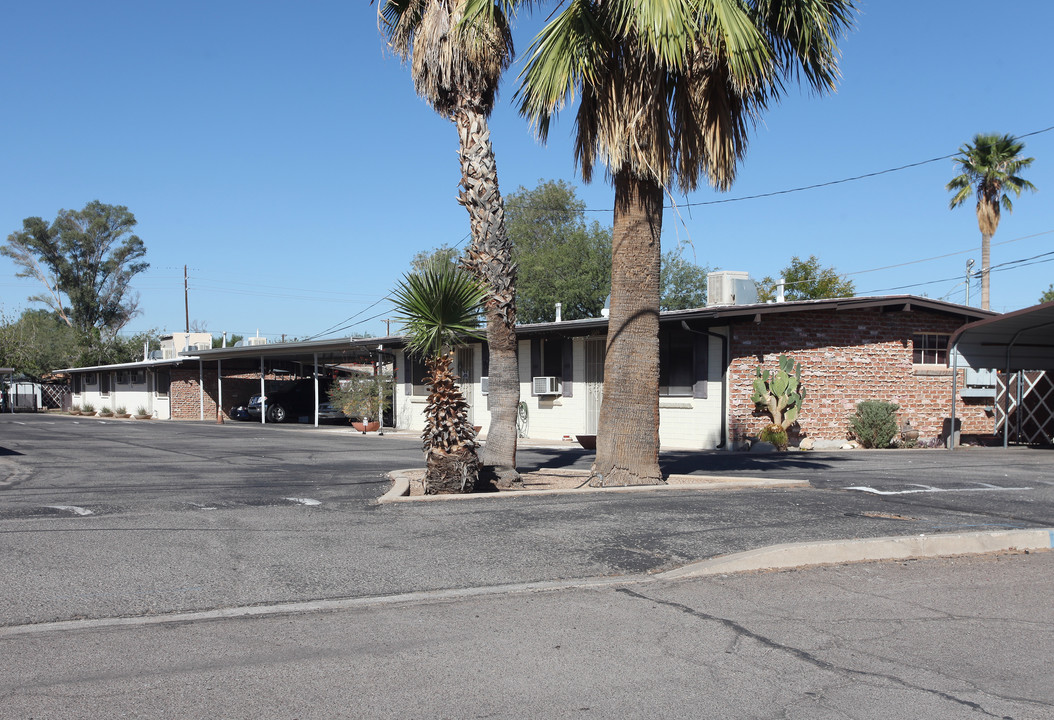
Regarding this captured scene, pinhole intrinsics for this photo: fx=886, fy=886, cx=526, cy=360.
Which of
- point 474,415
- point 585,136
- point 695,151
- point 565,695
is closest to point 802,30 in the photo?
point 695,151

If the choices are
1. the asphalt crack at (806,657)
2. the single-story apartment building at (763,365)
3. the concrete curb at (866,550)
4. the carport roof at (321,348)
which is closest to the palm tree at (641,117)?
the concrete curb at (866,550)

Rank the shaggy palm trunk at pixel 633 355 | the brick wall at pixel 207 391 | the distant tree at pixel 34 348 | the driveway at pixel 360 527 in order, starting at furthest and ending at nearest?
1. the distant tree at pixel 34 348
2. the brick wall at pixel 207 391
3. the shaggy palm trunk at pixel 633 355
4. the driveway at pixel 360 527

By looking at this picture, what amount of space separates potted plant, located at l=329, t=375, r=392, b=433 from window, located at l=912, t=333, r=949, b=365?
1607 centimetres

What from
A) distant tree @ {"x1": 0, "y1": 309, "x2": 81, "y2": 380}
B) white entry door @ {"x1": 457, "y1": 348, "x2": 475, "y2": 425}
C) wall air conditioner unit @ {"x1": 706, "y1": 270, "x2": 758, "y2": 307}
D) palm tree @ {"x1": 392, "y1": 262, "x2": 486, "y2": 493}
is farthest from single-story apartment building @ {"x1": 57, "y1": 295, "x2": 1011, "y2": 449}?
distant tree @ {"x1": 0, "y1": 309, "x2": 81, "y2": 380}

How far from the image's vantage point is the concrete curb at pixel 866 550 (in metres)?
7.49

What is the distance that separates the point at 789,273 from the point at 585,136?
3972 cm

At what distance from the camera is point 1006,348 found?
867 inches

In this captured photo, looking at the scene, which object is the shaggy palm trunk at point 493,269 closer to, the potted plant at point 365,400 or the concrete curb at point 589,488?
the concrete curb at point 589,488

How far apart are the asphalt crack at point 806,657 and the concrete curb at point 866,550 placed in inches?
35.3

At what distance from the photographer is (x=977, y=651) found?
538cm

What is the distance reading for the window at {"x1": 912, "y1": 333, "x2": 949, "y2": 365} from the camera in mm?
22828

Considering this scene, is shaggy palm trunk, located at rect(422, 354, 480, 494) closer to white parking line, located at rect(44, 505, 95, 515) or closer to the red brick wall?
white parking line, located at rect(44, 505, 95, 515)

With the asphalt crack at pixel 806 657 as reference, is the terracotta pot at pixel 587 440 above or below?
above

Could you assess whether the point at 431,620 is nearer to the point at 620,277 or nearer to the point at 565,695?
the point at 565,695
